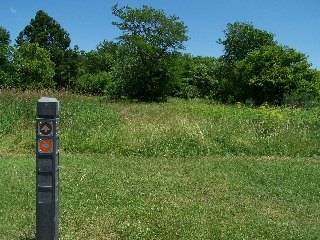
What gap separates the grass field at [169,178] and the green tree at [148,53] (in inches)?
673

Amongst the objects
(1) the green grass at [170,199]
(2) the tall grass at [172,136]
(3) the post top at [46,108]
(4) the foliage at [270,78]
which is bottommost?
(1) the green grass at [170,199]

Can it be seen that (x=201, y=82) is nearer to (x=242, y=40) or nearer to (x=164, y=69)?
(x=242, y=40)

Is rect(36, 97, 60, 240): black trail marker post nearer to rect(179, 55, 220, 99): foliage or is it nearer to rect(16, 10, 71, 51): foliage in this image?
rect(179, 55, 220, 99): foliage

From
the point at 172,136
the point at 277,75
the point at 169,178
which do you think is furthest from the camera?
the point at 277,75

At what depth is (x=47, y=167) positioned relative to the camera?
10.3ft

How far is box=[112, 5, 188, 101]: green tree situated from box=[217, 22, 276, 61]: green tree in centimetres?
1099

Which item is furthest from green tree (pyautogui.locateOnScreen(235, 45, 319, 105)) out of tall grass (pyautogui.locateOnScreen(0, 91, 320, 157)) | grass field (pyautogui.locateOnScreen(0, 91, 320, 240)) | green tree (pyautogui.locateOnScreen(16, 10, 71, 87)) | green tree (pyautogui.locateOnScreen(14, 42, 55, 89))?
green tree (pyautogui.locateOnScreen(16, 10, 71, 87))

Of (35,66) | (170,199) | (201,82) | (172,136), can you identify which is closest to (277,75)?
(201,82)

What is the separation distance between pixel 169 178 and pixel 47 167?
345 centimetres

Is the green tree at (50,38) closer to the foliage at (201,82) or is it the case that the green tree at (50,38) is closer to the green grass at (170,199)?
the foliage at (201,82)

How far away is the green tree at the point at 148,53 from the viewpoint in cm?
2841

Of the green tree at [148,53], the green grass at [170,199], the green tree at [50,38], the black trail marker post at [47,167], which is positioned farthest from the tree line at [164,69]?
the black trail marker post at [47,167]

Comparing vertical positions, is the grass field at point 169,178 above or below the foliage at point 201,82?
below

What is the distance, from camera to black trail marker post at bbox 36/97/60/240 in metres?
3.09
